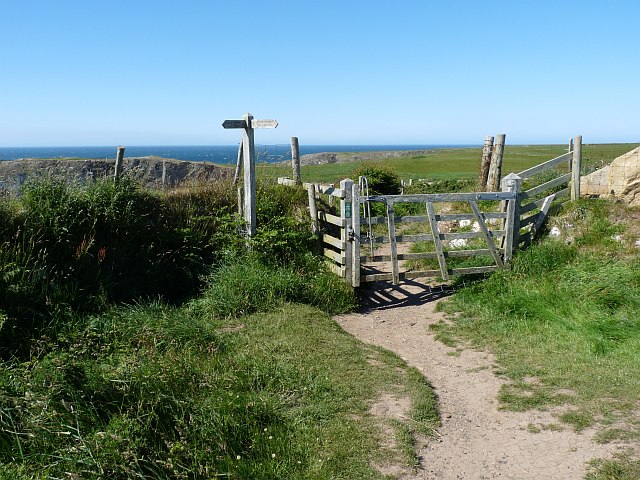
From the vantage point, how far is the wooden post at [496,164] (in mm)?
15891

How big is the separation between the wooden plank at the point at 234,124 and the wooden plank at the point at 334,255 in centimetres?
270

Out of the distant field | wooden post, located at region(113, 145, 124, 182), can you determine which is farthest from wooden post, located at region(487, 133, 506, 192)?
wooden post, located at region(113, 145, 124, 182)

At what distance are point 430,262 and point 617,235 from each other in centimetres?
354

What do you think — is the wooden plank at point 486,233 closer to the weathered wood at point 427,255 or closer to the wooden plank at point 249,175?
the weathered wood at point 427,255

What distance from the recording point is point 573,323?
326 inches

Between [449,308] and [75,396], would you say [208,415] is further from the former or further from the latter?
[449,308]

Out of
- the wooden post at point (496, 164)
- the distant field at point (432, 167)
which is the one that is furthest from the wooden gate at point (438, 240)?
the wooden post at point (496, 164)

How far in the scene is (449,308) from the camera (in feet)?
32.6

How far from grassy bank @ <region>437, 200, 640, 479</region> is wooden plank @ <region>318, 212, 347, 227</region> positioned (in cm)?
228

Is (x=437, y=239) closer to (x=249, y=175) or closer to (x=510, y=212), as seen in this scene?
(x=510, y=212)

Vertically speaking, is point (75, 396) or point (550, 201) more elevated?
point (550, 201)

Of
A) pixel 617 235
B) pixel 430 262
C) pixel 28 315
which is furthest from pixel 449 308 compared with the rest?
pixel 28 315

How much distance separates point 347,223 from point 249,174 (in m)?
1.99

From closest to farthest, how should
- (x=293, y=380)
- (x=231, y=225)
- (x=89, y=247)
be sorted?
1. (x=293, y=380)
2. (x=89, y=247)
3. (x=231, y=225)
